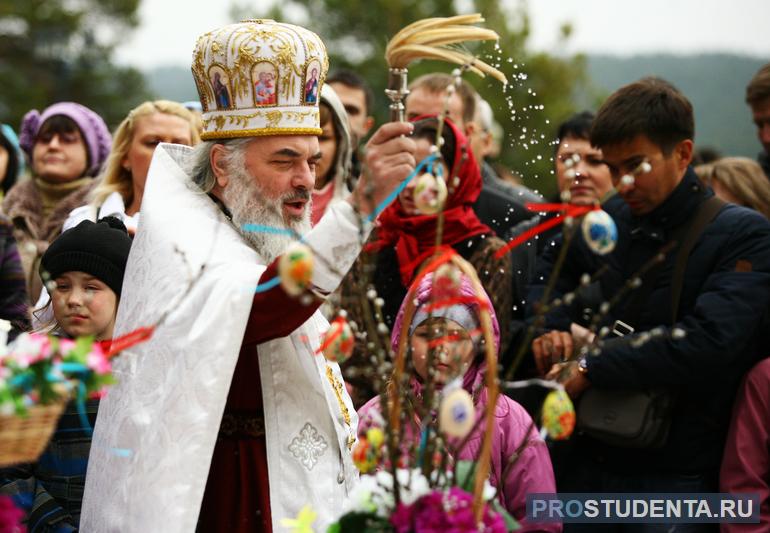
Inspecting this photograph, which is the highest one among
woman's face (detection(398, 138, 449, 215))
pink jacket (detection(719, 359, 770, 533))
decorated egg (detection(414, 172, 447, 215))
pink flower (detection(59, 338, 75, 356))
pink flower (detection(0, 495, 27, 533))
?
woman's face (detection(398, 138, 449, 215))

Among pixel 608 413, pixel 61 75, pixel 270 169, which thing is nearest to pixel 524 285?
pixel 608 413

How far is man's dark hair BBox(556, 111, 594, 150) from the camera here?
20.7ft

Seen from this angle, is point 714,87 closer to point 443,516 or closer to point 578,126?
point 578,126

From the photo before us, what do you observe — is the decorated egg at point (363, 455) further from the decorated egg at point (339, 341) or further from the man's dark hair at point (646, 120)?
the man's dark hair at point (646, 120)

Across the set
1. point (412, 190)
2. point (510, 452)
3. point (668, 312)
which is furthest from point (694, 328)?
point (412, 190)

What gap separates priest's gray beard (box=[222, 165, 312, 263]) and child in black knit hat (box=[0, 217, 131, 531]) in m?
0.72

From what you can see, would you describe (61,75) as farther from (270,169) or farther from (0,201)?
(270,169)

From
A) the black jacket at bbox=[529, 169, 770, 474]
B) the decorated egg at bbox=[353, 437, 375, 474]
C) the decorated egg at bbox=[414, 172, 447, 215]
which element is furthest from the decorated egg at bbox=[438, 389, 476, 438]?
the black jacket at bbox=[529, 169, 770, 474]

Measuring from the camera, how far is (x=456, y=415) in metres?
2.23

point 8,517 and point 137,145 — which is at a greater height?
point 137,145

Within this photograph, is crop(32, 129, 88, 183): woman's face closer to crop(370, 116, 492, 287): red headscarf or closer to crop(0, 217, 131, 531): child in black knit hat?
crop(0, 217, 131, 531): child in black knit hat

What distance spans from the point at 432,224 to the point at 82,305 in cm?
153

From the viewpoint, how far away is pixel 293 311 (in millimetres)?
3256

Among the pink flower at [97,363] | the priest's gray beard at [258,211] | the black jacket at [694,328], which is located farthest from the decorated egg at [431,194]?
the black jacket at [694,328]
